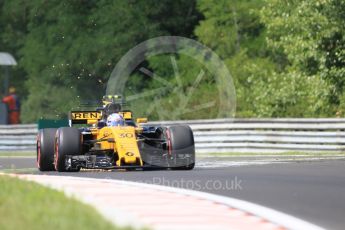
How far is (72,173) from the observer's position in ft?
69.7

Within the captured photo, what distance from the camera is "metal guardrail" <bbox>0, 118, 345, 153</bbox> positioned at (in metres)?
Answer: 30.9

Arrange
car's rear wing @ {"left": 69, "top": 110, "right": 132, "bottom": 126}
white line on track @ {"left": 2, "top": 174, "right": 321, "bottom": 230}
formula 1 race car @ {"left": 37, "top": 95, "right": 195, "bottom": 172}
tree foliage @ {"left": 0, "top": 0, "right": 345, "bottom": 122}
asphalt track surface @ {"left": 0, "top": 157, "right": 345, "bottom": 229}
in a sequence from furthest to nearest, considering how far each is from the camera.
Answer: tree foliage @ {"left": 0, "top": 0, "right": 345, "bottom": 122}
car's rear wing @ {"left": 69, "top": 110, "right": 132, "bottom": 126}
formula 1 race car @ {"left": 37, "top": 95, "right": 195, "bottom": 172}
asphalt track surface @ {"left": 0, "top": 157, "right": 345, "bottom": 229}
white line on track @ {"left": 2, "top": 174, "right": 321, "bottom": 230}

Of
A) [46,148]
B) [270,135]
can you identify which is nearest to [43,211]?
[46,148]

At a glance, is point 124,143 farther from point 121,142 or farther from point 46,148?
point 46,148

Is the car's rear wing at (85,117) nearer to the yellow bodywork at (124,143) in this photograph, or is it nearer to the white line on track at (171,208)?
the yellow bodywork at (124,143)

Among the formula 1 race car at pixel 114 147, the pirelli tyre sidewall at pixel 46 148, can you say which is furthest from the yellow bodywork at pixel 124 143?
the pirelli tyre sidewall at pixel 46 148

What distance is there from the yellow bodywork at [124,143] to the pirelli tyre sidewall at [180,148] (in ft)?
2.20

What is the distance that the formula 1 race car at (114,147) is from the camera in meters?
21.1

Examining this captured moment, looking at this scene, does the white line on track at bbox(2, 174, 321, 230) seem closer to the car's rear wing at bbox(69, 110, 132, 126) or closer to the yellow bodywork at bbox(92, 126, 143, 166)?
the yellow bodywork at bbox(92, 126, 143, 166)

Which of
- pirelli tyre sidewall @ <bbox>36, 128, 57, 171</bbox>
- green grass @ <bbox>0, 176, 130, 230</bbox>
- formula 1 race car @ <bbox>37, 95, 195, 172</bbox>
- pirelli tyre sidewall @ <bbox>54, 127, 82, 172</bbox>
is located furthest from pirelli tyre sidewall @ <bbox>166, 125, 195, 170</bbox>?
green grass @ <bbox>0, 176, 130, 230</bbox>

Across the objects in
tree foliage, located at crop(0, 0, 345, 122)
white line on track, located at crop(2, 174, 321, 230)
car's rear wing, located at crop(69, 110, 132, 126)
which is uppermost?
tree foliage, located at crop(0, 0, 345, 122)

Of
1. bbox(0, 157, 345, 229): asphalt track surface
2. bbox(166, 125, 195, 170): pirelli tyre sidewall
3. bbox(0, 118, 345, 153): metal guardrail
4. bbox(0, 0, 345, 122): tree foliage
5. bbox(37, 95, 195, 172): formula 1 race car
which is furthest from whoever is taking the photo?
bbox(0, 0, 345, 122): tree foliage

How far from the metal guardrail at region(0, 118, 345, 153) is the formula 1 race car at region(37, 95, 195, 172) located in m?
9.45

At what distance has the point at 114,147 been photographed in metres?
21.7
